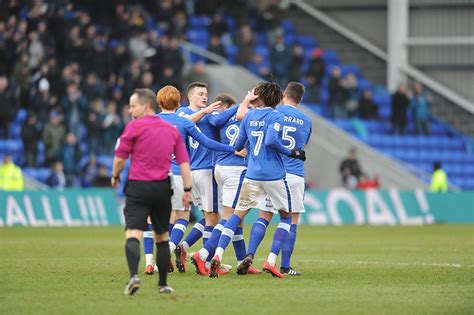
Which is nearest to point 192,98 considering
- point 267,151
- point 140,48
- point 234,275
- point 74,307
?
point 267,151

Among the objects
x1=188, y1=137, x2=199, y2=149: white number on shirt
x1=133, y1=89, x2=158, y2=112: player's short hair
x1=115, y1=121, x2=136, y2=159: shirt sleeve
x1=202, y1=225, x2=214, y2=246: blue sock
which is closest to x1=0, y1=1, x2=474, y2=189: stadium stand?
x1=188, y1=137, x2=199, y2=149: white number on shirt

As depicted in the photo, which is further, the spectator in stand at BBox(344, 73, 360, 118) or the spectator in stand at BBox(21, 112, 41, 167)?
the spectator in stand at BBox(344, 73, 360, 118)

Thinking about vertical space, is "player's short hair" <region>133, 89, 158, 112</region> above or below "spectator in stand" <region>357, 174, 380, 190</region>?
above

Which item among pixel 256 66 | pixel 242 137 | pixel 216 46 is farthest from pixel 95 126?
pixel 242 137

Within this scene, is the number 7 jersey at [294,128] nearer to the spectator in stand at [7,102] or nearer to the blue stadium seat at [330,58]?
the spectator in stand at [7,102]

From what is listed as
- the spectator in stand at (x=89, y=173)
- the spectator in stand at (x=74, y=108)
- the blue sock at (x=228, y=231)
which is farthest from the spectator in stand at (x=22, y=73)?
the blue sock at (x=228, y=231)

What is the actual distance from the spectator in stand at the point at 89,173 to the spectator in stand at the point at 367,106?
9.90 metres

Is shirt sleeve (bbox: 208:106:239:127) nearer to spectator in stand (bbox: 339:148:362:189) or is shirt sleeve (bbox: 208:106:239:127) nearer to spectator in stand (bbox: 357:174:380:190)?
spectator in stand (bbox: 339:148:362:189)

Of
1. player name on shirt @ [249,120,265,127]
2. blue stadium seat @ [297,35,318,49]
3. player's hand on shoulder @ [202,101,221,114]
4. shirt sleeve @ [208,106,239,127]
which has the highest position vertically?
blue stadium seat @ [297,35,318,49]

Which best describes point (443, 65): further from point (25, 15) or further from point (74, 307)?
point (74, 307)

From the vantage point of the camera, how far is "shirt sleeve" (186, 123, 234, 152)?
13062 mm

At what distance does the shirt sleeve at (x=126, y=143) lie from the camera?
36.2 feet

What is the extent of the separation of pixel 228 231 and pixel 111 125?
57.0 ft

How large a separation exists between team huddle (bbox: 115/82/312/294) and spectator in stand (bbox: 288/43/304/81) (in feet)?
66.0
